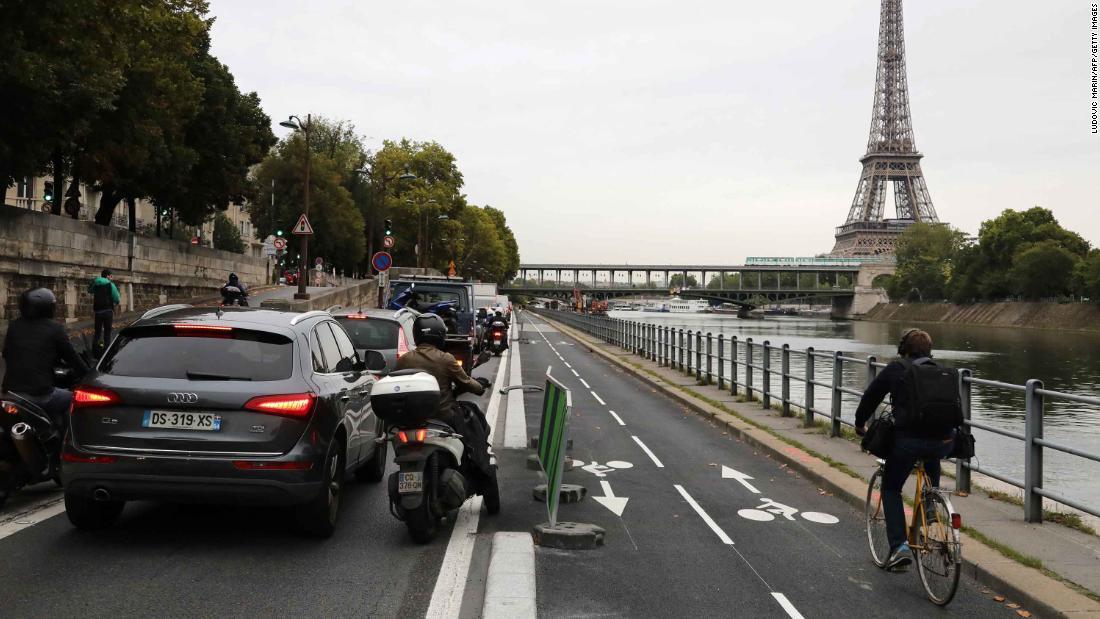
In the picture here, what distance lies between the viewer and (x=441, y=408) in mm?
7215

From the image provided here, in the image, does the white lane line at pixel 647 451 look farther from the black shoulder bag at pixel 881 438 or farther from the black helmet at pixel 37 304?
the black helmet at pixel 37 304

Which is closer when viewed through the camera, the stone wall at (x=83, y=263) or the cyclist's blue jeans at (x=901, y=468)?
the cyclist's blue jeans at (x=901, y=468)

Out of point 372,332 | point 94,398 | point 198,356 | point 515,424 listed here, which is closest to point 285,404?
point 198,356

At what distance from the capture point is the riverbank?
8306 centimetres

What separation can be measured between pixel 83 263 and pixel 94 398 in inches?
1022

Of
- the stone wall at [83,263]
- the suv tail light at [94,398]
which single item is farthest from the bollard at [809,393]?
the stone wall at [83,263]

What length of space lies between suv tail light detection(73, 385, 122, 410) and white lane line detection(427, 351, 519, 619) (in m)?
2.36

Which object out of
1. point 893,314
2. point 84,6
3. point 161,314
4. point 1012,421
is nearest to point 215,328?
point 161,314

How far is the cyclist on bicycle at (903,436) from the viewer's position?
6.02 m

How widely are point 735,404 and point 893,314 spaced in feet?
376

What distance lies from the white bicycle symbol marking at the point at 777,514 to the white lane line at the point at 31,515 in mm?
5396

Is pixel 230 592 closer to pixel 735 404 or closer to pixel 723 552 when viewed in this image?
pixel 723 552

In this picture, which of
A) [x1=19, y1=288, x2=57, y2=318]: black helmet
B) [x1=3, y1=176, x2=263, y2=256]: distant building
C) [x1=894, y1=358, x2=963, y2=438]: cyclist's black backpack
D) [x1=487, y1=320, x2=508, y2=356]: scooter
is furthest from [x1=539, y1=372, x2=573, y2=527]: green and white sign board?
[x1=3, y1=176, x2=263, y2=256]: distant building

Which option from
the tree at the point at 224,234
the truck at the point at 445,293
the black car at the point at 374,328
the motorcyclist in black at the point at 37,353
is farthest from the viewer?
the tree at the point at 224,234
